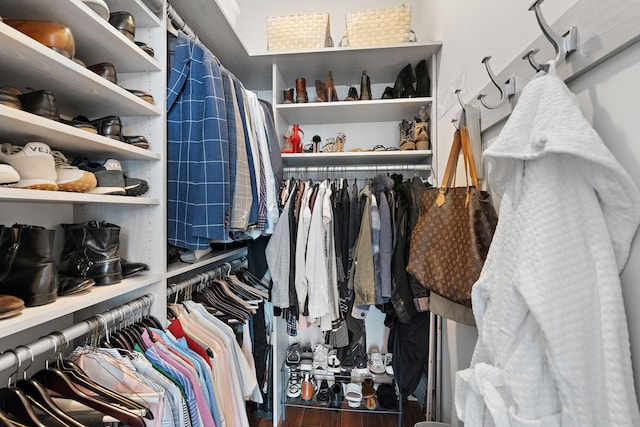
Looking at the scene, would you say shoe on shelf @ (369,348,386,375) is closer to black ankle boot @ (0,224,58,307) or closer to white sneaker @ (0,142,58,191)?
black ankle boot @ (0,224,58,307)

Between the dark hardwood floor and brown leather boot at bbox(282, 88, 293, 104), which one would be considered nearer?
the dark hardwood floor

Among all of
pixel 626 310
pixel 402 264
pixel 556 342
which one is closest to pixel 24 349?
pixel 556 342

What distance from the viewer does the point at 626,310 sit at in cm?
49

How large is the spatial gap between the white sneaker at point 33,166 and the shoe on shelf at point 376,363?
189 centimetres

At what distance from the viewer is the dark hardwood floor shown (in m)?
1.73

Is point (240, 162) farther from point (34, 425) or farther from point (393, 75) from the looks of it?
point (393, 75)

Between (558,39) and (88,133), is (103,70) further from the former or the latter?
(558,39)

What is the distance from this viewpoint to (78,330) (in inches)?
27.4

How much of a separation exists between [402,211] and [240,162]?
0.85 m

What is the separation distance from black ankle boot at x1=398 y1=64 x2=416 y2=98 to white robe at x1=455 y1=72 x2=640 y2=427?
1.28 m

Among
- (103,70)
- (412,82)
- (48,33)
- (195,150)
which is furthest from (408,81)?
(48,33)

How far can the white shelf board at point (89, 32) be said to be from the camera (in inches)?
26.3

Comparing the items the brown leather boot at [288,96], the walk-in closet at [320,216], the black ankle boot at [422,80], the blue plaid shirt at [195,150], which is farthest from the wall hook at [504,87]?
the brown leather boot at [288,96]

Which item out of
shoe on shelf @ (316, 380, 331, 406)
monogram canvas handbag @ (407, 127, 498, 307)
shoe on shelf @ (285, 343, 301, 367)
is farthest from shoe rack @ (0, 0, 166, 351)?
shoe on shelf @ (316, 380, 331, 406)
